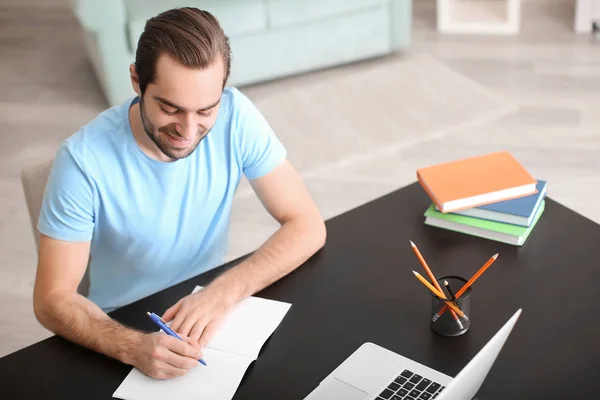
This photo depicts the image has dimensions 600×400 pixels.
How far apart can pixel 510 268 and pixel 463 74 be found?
261 cm

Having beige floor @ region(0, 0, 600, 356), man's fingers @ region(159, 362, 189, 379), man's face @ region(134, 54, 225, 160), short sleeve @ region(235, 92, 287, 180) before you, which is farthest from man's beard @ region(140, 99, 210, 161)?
beige floor @ region(0, 0, 600, 356)

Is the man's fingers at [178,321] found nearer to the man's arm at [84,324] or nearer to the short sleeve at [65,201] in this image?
the man's arm at [84,324]

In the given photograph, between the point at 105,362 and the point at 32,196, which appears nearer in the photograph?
the point at 105,362

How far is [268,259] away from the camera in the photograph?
1.55 meters

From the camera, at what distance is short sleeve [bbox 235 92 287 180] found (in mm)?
1719

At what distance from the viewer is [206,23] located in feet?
4.93

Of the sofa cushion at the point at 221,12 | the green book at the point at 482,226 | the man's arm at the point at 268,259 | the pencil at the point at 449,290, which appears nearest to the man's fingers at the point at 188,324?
the man's arm at the point at 268,259

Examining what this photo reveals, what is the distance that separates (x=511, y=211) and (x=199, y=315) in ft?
2.15

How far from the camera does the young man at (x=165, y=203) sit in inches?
56.2

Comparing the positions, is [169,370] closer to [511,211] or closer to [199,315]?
[199,315]

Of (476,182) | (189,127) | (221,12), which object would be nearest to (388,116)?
(221,12)

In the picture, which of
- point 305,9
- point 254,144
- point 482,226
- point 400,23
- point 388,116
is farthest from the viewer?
point 400,23

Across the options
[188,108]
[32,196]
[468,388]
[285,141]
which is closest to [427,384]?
[468,388]

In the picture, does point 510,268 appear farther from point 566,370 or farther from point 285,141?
point 285,141
